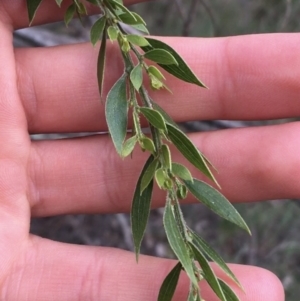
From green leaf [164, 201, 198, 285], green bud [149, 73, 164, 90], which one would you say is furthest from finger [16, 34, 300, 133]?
green leaf [164, 201, 198, 285]

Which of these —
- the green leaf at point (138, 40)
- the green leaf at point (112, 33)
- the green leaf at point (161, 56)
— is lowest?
the green leaf at point (161, 56)

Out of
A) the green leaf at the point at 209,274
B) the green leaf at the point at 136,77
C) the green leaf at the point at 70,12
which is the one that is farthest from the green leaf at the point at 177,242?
the green leaf at the point at 70,12

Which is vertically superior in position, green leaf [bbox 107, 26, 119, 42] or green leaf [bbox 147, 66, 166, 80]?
green leaf [bbox 107, 26, 119, 42]

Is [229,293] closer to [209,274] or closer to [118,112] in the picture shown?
[209,274]

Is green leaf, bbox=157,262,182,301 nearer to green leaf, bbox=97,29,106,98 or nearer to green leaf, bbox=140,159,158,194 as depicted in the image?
green leaf, bbox=140,159,158,194

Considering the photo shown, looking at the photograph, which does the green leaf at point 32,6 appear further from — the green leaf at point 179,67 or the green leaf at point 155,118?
the green leaf at point 155,118

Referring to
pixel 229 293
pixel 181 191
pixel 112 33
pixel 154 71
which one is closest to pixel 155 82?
pixel 154 71
